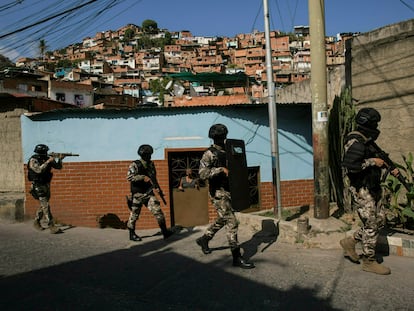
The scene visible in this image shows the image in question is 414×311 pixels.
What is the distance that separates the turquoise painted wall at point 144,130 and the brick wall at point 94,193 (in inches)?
9.6

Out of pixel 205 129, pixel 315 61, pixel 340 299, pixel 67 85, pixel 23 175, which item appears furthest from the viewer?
pixel 67 85

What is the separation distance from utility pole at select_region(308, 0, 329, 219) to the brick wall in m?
2.22

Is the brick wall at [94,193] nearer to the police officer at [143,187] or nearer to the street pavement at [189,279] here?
the police officer at [143,187]

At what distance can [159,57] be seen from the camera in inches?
4488

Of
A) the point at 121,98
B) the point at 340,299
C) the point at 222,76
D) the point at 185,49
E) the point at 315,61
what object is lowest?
the point at 340,299

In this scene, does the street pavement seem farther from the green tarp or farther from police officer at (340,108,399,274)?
the green tarp

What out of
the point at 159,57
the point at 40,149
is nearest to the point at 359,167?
the point at 40,149

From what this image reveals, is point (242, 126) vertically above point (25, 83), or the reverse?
point (25, 83)

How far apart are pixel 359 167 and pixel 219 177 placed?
1.67 metres

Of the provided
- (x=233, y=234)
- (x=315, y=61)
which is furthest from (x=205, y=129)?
(x=233, y=234)

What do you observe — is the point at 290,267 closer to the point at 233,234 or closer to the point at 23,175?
the point at 233,234

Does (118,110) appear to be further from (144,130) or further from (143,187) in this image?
(143,187)

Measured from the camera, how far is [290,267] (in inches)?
168

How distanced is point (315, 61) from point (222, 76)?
330 inches
